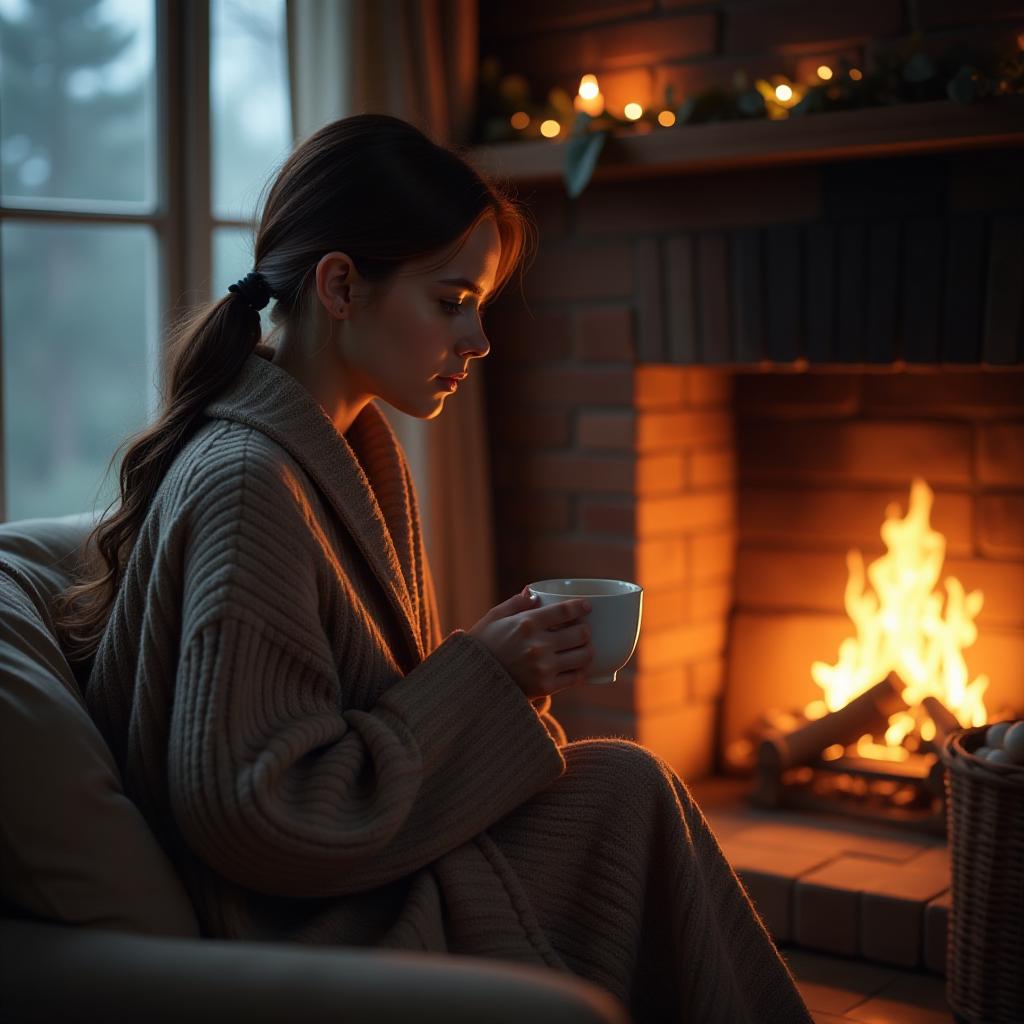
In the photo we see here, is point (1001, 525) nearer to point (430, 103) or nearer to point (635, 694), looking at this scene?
point (635, 694)

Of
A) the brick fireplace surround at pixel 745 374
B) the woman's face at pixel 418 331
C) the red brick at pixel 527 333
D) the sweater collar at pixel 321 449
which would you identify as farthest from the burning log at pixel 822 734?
the woman's face at pixel 418 331

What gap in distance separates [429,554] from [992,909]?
3.60 feet

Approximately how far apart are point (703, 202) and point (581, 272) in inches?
10.1

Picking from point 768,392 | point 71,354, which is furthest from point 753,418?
point 71,354

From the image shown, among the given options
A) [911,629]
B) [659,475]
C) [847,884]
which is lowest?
[847,884]

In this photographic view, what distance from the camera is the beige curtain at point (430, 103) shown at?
2264mm

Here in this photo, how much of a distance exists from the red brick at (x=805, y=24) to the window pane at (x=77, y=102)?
97cm

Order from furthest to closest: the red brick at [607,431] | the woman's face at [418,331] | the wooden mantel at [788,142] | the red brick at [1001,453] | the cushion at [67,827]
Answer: the red brick at [607,431]
the red brick at [1001,453]
the wooden mantel at [788,142]
the woman's face at [418,331]
the cushion at [67,827]

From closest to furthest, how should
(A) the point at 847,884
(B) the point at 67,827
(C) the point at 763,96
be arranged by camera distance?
(B) the point at 67,827, (A) the point at 847,884, (C) the point at 763,96

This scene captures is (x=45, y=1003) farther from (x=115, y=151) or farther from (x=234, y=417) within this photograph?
(x=115, y=151)

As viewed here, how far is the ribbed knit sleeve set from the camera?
116cm

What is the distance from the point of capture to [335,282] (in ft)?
4.59

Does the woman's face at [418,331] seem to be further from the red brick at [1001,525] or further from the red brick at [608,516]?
the red brick at [1001,525]

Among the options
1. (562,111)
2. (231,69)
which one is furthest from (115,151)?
(562,111)
